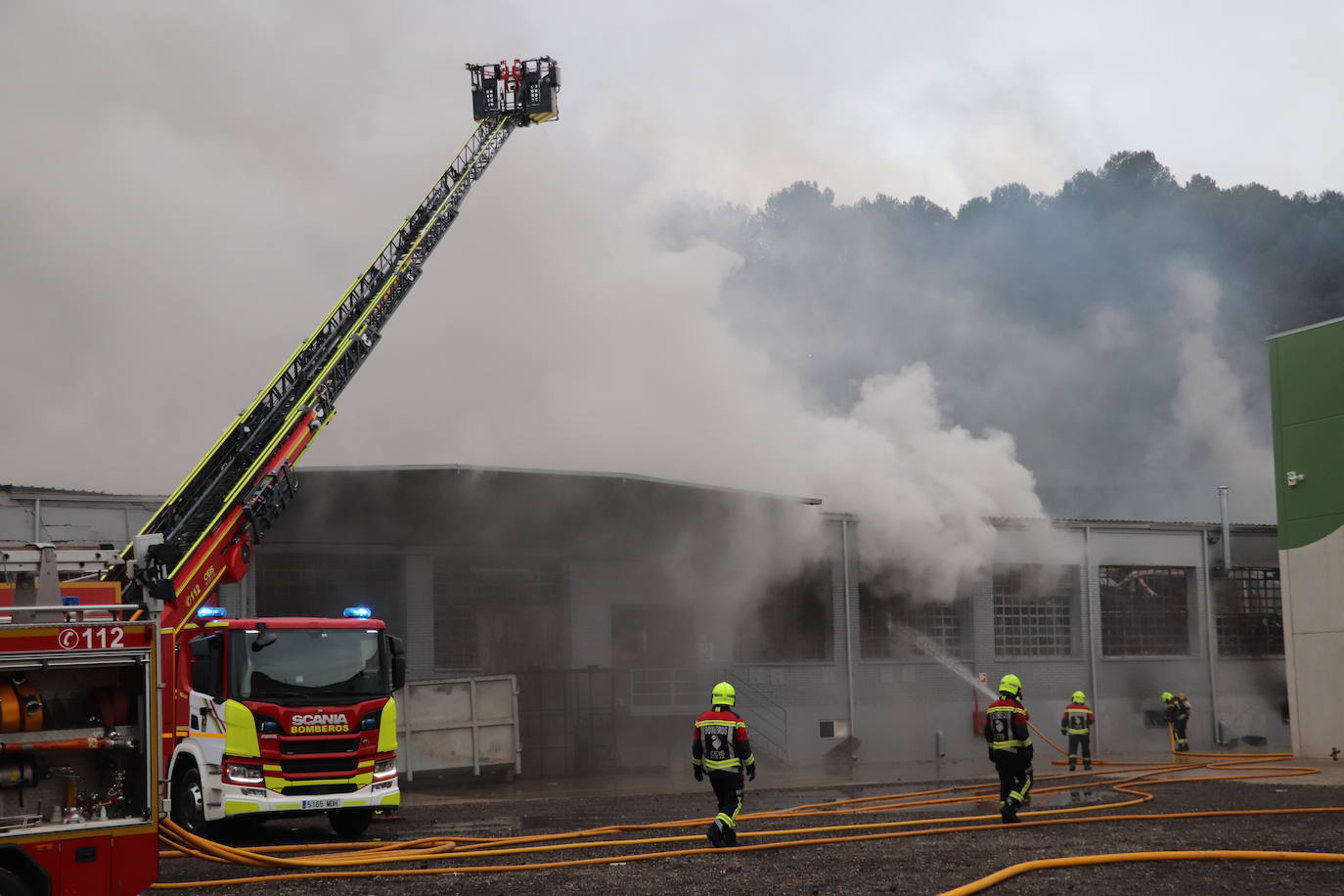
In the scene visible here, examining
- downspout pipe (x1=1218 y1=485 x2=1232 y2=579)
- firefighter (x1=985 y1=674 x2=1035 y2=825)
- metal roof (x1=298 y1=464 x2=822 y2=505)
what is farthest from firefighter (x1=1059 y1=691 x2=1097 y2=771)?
downspout pipe (x1=1218 y1=485 x2=1232 y2=579)

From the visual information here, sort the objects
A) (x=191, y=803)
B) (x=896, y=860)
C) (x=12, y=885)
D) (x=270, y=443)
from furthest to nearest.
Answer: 1. (x=270, y=443)
2. (x=191, y=803)
3. (x=896, y=860)
4. (x=12, y=885)

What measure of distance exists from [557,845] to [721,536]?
1500 centimetres

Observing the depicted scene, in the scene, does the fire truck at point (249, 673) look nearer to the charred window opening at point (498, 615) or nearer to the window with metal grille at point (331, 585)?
the window with metal grille at point (331, 585)

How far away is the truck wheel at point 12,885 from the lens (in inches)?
319

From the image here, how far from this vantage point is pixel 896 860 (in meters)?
11.4

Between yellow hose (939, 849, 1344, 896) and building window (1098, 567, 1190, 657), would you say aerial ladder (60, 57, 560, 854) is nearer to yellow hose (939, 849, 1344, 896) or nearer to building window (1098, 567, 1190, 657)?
yellow hose (939, 849, 1344, 896)

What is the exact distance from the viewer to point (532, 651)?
2609cm

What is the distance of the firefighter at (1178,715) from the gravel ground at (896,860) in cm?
821

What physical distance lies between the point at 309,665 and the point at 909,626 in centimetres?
1772

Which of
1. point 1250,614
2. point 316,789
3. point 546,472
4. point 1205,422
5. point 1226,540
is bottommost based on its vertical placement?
point 316,789

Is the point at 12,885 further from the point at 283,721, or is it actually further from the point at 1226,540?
the point at 1226,540

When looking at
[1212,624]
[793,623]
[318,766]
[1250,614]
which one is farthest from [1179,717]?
[318,766]

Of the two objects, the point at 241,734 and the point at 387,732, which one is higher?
the point at 241,734

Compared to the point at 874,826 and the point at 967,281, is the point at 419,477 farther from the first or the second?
the point at 967,281
